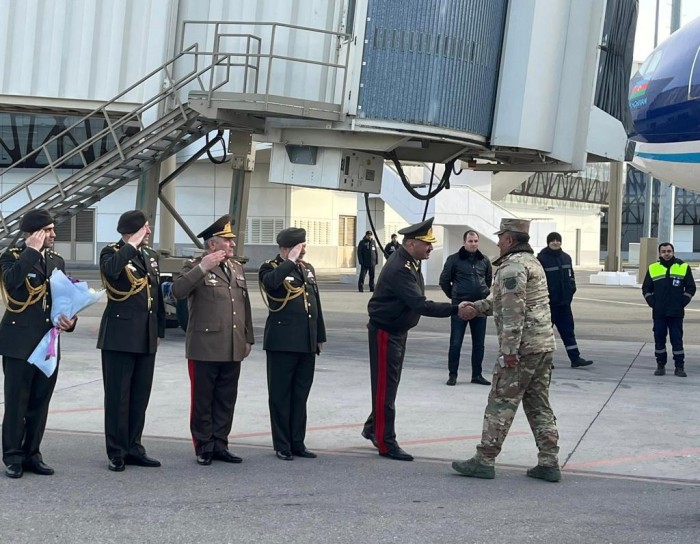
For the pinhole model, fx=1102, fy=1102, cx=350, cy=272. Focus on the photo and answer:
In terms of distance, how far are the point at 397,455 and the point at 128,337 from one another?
7.28 ft

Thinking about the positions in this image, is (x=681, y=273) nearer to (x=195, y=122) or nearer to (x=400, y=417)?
(x=400, y=417)

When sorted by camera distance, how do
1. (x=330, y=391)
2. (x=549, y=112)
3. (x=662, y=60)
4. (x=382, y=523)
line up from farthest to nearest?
(x=662, y=60) → (x=549, y=112) → (x=330, y=391) → (x=382, y=523)

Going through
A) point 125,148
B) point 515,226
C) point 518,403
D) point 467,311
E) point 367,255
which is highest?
point 125,148

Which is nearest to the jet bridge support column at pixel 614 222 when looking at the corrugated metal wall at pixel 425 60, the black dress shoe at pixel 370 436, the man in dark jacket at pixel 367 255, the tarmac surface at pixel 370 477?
the man in dark jacket at pixel 367 255

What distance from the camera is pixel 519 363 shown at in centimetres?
781

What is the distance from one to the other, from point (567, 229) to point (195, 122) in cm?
4519

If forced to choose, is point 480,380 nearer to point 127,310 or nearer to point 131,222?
point 127,310

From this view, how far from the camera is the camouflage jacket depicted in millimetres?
7734

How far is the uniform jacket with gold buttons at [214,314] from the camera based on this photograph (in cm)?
812

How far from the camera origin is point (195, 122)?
48.5 feet

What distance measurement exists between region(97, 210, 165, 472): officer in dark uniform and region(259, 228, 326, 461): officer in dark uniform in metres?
0.95

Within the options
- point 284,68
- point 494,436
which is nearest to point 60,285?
point 494,436

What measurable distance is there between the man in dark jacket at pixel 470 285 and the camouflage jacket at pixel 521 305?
4728mm

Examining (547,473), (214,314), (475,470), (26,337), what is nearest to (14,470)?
(26,337)
